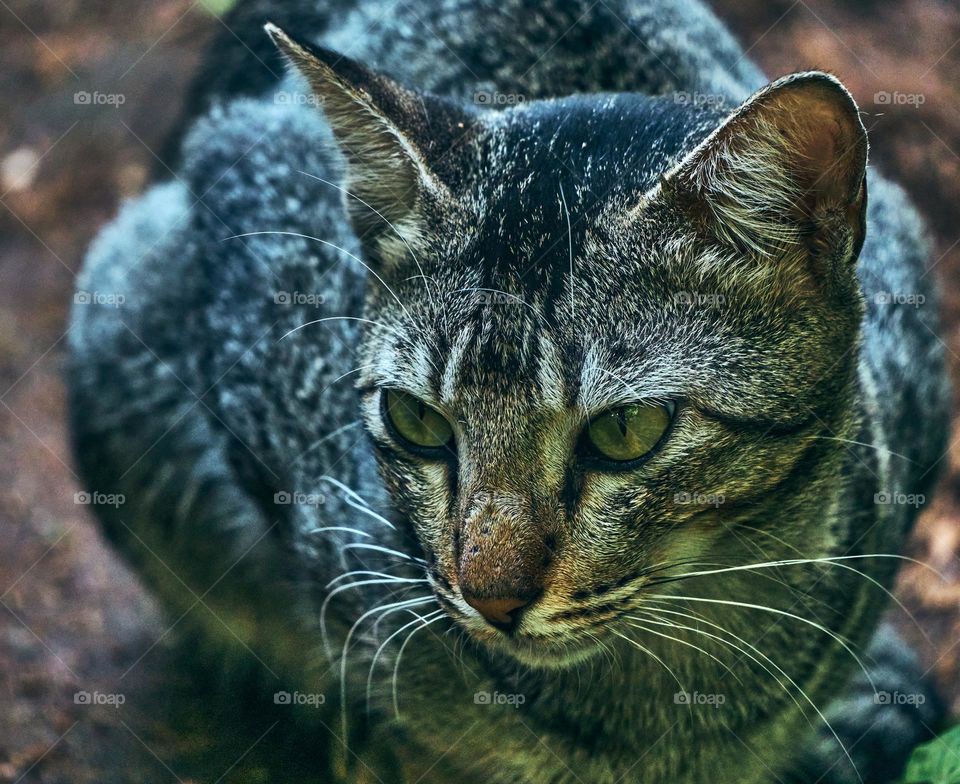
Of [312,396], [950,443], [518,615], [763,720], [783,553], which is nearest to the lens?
[518,615]

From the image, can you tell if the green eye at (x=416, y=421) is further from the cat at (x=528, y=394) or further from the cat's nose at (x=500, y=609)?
the cat's nose at (x=500, y=609)

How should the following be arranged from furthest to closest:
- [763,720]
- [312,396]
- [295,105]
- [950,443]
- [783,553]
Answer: [950,443] < [295,105] < [312,396] < [763,720] < [783,553]

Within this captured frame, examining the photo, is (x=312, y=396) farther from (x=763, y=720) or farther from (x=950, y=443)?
(x=950, y=443)

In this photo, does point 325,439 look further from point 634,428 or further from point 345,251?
point 634,428

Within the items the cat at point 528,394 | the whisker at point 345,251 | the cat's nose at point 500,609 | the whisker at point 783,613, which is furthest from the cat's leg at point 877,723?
the whisker at point 345,251

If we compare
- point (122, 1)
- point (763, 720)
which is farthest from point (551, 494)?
point (122, 1)

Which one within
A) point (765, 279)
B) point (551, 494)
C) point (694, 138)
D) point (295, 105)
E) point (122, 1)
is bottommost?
point (551, 494)
